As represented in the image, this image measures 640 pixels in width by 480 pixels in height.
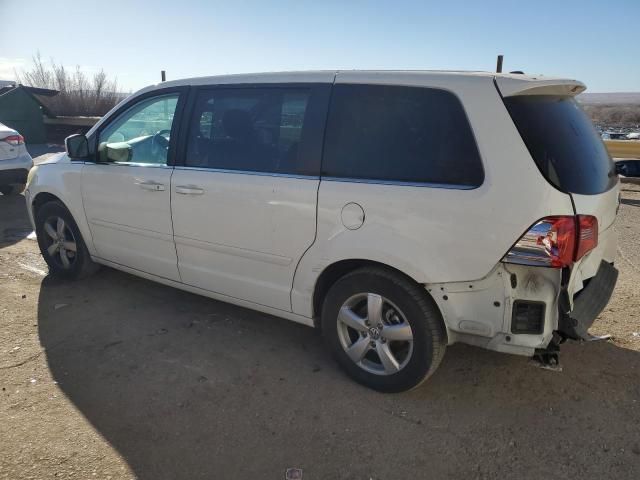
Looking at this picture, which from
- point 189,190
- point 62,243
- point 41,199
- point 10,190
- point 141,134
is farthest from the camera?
point 10,190

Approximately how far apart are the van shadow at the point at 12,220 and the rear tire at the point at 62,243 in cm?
152

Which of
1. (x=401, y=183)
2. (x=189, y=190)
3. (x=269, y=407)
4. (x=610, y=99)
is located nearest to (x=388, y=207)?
(x=401, y=183)

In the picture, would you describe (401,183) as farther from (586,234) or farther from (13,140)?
(13,140)

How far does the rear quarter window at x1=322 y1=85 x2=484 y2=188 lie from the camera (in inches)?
107

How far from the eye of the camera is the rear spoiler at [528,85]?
265 centimetres

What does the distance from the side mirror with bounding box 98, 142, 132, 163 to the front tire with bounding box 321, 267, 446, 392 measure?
2.13 metres

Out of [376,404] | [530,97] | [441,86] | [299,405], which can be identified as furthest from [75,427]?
[530,97]

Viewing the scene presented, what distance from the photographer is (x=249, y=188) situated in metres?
3.36

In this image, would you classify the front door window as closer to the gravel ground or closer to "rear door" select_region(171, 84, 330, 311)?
"rear door" select_region(171, 84, 330, 311)

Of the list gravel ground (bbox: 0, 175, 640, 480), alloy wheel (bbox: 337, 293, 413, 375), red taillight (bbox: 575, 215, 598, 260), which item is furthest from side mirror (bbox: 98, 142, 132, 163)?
red taillight (bbox: 575, 215, 598, 260)

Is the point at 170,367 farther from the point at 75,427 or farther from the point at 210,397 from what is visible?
the point at 75,427

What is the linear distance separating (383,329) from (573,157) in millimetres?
1386

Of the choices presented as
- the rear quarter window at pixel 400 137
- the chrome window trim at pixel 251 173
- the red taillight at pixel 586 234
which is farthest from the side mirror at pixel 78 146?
the red taillight at pixel 586 234

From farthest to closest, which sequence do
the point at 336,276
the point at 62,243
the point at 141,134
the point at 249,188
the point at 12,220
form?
the point at 12,220, the point at 62,243, the point at 141,134, the point at 249,188, the point at 336,276
